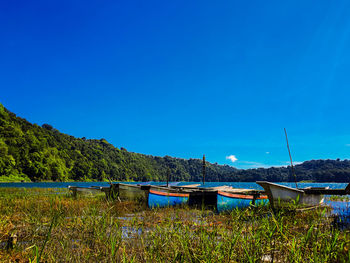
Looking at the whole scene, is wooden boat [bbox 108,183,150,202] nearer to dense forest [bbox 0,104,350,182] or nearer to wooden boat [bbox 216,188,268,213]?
wooden boat [bbox 216,188,268,213]

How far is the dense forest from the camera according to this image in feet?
278

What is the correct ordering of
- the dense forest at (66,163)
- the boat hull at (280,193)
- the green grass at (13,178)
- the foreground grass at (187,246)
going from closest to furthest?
1. the foreground grass at (187,246)
2. the boat hull at (280,193)
3. the green grass at (13,178)
4. the dense forest at (66,163)

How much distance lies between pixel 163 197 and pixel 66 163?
119 metres

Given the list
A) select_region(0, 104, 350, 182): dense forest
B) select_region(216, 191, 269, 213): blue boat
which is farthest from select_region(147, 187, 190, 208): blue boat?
select_region(0, 104, 350, 182): dense forest

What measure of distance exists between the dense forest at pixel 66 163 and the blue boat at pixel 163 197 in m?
17.3

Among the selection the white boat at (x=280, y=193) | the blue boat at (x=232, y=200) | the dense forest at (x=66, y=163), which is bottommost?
the blue boat at (x=232, y=200)

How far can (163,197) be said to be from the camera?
13.2m

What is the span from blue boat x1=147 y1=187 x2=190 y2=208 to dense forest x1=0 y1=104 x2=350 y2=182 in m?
17.3

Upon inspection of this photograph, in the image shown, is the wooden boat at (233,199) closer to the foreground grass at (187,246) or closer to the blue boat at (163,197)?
the blue boat at (163,197)

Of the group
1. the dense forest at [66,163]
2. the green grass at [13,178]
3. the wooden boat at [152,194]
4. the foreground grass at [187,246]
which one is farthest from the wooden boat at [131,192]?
the green grass at [13,178]

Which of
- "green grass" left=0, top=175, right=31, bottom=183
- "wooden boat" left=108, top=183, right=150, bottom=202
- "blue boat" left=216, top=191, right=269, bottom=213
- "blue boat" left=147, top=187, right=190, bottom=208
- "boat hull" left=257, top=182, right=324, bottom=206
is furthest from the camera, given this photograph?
"green grass" left=0, top=175, right=31, bottom=183

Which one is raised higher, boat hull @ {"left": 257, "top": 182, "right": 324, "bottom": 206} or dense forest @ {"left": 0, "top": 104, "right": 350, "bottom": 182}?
dense forest @ {"left": 0, "top": 104, "right": 350, "bottom": 182}

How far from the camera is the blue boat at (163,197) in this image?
1302cm

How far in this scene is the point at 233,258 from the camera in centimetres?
367
